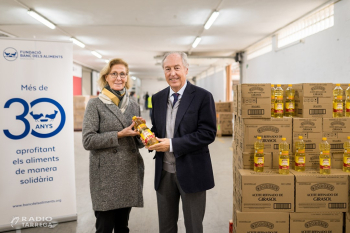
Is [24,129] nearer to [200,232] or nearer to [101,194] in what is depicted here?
[101,194]

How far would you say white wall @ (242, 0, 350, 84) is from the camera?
5004 millimetres

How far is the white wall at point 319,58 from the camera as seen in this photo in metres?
5.00

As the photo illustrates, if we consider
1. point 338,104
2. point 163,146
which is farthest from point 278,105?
point 163,146

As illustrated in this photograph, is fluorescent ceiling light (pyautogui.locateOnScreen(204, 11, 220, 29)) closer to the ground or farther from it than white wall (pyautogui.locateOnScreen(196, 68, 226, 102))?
farther from it

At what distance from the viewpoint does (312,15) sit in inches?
251

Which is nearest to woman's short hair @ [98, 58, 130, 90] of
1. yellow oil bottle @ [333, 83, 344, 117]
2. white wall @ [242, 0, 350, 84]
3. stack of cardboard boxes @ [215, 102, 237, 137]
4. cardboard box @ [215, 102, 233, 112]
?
yellow oil bottle @ [333, 83, 344, 117]

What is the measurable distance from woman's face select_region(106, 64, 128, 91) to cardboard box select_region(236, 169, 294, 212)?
4.12ft

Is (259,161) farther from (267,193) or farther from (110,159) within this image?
(110,159)

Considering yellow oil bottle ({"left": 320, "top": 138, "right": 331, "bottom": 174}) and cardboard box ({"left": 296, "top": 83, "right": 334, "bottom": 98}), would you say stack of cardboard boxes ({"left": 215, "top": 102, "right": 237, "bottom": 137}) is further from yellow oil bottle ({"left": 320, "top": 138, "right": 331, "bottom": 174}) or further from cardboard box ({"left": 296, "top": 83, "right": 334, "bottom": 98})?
yellow oil bottle ({"left": 320, "top": 138, "right": 331, "bottom": 174})

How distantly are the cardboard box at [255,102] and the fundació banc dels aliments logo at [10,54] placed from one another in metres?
2.25

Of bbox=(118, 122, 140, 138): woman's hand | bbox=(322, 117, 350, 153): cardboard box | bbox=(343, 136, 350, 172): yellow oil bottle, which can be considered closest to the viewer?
bbox=(118, 122, 140, 138): woman's hand

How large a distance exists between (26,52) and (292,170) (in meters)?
2.81

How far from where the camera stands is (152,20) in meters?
6.90

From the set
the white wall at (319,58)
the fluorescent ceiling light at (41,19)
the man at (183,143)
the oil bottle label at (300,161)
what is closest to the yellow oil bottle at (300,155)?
the oil bottle label at (300,161)
